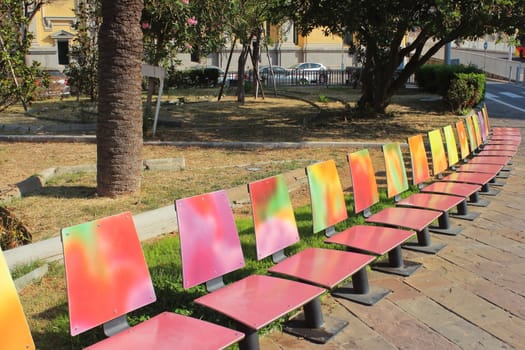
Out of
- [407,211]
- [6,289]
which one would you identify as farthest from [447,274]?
[6,289]

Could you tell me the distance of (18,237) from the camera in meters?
4.59

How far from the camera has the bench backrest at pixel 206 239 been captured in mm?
3018

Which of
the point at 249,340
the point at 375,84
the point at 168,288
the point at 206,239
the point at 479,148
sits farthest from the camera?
the point at 375,84

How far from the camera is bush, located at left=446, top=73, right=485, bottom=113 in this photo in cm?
1598

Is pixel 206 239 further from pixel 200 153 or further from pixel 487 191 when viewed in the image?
pixel 200 153

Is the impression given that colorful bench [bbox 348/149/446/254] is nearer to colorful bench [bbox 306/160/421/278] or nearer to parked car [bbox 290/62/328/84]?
colorful bench [bbox 306/160/421/278]

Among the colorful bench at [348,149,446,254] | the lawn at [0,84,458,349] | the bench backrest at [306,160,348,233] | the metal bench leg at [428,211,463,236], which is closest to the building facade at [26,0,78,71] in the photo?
the lawn at [0,84,458,349]

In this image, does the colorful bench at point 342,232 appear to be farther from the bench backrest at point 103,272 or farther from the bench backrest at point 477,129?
the bench backrest at point 477,129

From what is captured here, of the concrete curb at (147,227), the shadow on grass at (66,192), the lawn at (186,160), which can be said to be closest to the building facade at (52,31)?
the lawn at (186,160)

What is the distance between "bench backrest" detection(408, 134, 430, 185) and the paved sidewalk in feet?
2.51

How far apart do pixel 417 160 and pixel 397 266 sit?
1.73m

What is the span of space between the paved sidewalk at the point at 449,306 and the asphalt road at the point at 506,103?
43.2 feet

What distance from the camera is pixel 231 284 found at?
10.5ft

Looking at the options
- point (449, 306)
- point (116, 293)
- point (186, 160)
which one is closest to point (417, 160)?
point (449, 306)
